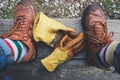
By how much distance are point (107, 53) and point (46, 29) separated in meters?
0.35

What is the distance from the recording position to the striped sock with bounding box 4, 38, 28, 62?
1843 mm

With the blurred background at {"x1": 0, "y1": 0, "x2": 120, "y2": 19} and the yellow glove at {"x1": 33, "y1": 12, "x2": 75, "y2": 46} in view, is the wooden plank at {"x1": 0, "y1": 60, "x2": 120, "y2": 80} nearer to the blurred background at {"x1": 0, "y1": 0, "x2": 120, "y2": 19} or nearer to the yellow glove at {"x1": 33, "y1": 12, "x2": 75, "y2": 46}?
the yellow glove at {"x1": 33, "y1": 12, "x2": 75, "y2": 46}

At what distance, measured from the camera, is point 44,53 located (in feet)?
6.73

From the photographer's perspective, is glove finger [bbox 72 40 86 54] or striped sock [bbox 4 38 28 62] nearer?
striped sock [bbox 4 38 28 62]

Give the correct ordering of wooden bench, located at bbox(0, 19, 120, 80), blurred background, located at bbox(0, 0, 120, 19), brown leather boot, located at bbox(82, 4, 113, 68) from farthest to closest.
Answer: blurred background, located at bbox(0, 0, 120, 19), wooden bench, located at bbox(0, 19, 120, 80), brown leather boot, located at bbox(82, 4, 113, 68)

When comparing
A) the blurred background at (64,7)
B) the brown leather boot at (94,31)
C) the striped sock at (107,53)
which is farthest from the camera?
the blurred background at (64,7)

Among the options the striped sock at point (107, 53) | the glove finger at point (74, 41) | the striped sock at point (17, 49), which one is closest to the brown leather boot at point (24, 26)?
the striped sock at point (17, 49)

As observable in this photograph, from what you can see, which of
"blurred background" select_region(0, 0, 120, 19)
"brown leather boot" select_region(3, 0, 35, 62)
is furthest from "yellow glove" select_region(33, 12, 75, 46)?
"blurred background" select_region(0, 0, 120, 19)

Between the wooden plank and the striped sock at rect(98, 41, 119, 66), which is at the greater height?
the striped sock at rect(98, 41, 119, 66)

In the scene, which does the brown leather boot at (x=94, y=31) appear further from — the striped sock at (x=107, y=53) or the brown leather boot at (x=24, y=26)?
the brown leather boot at (x=24, y=26)

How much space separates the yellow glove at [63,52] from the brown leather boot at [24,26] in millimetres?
97

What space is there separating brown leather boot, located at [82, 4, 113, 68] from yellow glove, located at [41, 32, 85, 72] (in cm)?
4

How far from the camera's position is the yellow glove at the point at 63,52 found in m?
1.95

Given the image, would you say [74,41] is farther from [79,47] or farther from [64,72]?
[64,72]
